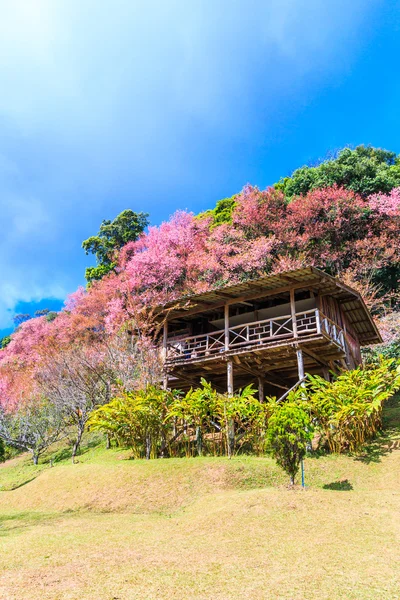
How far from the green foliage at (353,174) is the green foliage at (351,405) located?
18.8 meters

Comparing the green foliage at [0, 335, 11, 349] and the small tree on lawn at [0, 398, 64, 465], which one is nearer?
the small tree on lawn at [0, 398, 64, 465]

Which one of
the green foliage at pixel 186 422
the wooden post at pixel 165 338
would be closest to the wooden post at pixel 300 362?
the green foliage at pixel 186 422

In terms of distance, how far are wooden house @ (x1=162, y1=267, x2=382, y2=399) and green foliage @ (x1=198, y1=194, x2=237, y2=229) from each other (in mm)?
18337

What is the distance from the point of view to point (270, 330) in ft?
50.4

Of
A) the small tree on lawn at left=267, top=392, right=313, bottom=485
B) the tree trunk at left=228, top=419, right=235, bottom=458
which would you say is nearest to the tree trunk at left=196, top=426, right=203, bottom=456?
the tree trunk at left=228, top=419, right=235, bottom=458

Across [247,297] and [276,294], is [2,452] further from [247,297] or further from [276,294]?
[276,294]

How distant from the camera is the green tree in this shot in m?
39.6

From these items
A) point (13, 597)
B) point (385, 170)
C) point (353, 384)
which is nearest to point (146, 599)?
point (13, 597)

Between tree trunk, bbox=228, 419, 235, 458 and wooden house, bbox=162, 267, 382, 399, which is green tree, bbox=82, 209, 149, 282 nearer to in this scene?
wooden house, bbox=162, 267, 382, 399

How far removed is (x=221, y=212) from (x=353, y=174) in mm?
11988

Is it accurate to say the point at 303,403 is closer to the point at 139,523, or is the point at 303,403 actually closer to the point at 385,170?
the point at 139,523

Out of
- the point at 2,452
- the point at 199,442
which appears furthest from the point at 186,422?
the point at 2,452

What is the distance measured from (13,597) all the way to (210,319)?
1511cm

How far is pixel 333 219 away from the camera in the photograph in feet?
87.6
